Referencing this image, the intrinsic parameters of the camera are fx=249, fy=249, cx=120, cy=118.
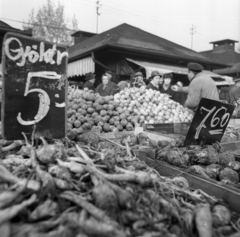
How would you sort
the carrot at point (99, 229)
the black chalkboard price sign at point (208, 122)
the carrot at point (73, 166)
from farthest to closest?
the black chalkboard price sign at point (208, 122)
the carrot at point (73, 166)
the carrot at point (99, 229)

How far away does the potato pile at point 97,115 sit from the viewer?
3972 mm

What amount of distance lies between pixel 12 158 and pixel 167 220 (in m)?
1.09

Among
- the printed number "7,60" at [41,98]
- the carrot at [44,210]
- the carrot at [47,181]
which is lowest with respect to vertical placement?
the carrot at [44,210]

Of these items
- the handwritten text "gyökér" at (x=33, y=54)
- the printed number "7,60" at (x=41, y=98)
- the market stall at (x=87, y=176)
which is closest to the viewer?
the market stall at (x=87, y=176)

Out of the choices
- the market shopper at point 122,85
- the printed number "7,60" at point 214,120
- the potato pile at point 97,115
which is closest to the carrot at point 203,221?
the printed number "7,60" at point 214,120

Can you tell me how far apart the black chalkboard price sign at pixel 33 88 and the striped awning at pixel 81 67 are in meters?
9.39

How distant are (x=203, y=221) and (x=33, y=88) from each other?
5.42 ft

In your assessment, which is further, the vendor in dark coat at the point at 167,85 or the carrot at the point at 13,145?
the vendor in dark coat at the point at 167,85

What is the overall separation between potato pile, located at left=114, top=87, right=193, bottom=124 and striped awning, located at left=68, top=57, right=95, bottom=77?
239 inches

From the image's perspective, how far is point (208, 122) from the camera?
3.07 metres

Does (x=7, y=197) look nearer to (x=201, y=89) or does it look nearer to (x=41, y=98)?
(x=41, y=98)

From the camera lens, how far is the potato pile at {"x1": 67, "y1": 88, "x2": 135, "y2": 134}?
3.97 metres

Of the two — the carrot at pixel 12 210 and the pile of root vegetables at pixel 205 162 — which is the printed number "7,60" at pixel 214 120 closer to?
the pile of root vegetables at pixel 205 162

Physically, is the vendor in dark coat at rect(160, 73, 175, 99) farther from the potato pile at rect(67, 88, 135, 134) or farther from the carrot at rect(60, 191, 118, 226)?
the carrot at rect(60, 191, 118, 226)
